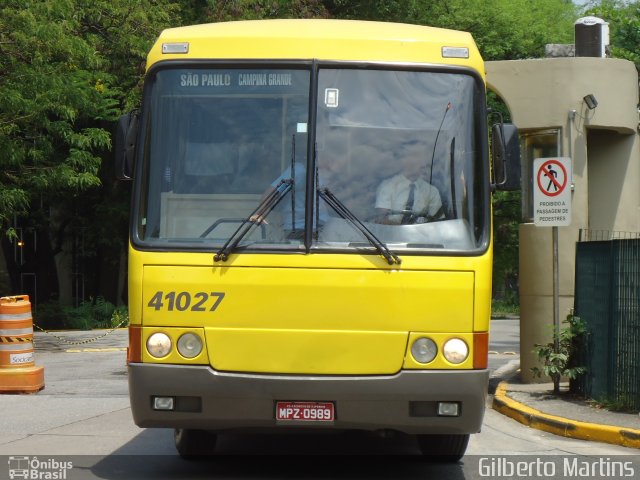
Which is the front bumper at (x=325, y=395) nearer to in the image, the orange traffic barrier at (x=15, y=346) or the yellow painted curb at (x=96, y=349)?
the orange traffic barrier at (x=15, y=346)

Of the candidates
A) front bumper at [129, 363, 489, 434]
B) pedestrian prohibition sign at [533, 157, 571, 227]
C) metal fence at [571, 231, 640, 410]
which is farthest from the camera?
pedestrian prohibition sign at [533, 157, 571, 227]

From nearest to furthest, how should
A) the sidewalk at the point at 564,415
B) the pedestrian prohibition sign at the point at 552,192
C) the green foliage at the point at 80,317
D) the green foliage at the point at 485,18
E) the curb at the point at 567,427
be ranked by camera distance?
1. the curb at the point at 567,427
2. the sidewalk at the point at 564,415
3. the pedestrian prohibition sign at the point at 552,192
4. the green foliage at the point at 80,317
5. the green foliage at the point at 485,18

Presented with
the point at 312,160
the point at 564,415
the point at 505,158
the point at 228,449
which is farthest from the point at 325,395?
the point at 564,415

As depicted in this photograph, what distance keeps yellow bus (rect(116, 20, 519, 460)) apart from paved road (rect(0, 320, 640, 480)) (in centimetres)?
123

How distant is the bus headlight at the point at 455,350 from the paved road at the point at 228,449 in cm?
150

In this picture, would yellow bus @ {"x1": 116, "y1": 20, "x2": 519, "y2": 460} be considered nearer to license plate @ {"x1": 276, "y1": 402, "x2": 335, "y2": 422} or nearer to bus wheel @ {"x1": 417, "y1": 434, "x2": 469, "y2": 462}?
license plate @ {"x1": 276, "y1": 402, "x2": 335, "y2": 422}

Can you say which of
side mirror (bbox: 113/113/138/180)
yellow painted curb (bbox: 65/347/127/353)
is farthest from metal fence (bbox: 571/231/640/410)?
yellow painted curb (bbox: 65/347/127/353)

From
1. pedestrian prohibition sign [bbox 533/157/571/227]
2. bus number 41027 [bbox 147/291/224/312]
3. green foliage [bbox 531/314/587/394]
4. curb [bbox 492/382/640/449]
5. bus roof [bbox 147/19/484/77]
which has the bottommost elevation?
curb [bbox 492/382/640/449]

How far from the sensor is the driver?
7906 millimetres

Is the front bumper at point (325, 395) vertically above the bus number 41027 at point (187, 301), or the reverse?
the bus number 41027 at point (187, 301)

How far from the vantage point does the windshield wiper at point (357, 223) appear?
7.71 meters

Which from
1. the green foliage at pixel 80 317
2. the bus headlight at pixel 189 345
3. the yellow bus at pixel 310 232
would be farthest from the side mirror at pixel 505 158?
the green foliage at pixel 80 317

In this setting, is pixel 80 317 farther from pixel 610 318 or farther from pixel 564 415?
pixel 564 415

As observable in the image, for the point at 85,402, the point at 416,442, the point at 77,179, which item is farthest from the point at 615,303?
the point at 77,179
